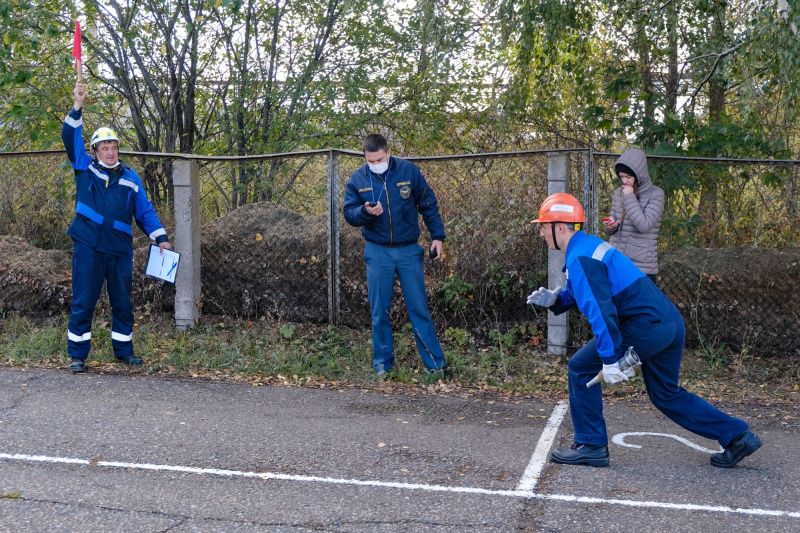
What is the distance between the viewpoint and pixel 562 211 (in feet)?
14.7

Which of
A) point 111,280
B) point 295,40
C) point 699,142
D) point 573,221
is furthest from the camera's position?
point 295,40

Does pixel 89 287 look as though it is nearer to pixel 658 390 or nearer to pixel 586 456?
pixel 586 456

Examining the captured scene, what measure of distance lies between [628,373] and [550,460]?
2.96 feet

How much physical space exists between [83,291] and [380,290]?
2.67 metres

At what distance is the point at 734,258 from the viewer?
7.40 metres

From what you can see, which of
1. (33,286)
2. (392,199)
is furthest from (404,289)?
(33,286)

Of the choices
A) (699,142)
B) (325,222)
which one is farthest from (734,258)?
(325,222)

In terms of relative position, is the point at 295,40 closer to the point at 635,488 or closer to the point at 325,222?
the point at 325,222

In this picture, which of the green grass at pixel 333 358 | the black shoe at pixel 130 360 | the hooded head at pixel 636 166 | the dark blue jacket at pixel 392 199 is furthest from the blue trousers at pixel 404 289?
the black shoe at pixel 130 360

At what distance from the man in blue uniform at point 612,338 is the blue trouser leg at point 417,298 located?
85.3 inches

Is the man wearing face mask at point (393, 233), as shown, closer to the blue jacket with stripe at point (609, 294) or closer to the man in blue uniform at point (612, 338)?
the man in blue uniform at point (612, 338)

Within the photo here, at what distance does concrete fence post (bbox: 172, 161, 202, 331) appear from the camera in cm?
825

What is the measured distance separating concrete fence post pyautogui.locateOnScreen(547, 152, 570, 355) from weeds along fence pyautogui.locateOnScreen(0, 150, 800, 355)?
0.33ft

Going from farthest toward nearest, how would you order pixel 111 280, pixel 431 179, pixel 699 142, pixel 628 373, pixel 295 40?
pixel 295 40 → pixel 699 142 → pixel 431 179 → pixel 111 280 → pixel 628 373
